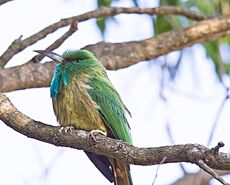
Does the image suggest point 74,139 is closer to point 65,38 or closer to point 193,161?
point 193,161

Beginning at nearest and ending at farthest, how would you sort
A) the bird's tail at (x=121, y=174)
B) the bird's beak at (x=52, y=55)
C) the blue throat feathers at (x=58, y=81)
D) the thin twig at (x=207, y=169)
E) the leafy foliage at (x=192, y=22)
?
the thin twig at (x=207, y=169), the bird's tail at (x=121, y=174), the blue throat feathers at (x=58, y=81), the bird's beak at (x=52, y=55), the leafy foliage at (x=192, y=22)

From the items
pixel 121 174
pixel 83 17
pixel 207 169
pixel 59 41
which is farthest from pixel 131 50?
pixel 207 169

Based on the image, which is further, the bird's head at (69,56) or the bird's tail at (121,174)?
the bird's head at (69,56)

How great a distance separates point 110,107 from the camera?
12.8ft

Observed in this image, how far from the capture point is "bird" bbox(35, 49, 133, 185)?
380 centimetres

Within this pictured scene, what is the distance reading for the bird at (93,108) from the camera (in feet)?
12.5

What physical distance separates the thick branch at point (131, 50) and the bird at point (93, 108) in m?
0.42

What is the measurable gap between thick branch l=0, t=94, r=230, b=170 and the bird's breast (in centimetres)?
50

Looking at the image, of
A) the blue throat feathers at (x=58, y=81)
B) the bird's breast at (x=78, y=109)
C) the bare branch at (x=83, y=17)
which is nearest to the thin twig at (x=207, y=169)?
the bird's breast at (x=78, y=109)

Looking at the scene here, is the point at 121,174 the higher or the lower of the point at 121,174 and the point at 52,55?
the lower

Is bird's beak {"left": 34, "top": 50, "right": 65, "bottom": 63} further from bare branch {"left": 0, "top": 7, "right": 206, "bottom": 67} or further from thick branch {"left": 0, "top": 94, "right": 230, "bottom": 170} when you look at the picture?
thick branch {"left": 0, "top": 94, "right": 230, "bottom": 170}

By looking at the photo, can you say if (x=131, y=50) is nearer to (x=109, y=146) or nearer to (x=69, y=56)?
(x=69, y=56)

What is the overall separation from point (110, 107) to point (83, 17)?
1109 millimetres

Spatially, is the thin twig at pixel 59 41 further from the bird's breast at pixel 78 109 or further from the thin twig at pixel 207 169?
the thin twig at pixel 207 169
